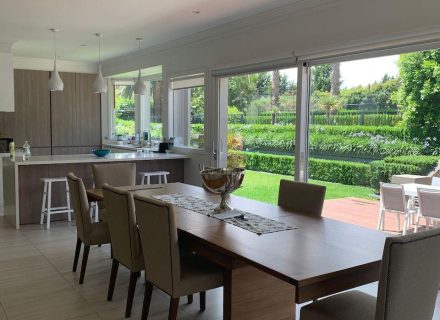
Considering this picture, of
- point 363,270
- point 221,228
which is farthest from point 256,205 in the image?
point 363,270

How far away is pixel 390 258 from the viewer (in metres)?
1.72

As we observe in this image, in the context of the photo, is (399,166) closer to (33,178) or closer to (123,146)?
(33,178)

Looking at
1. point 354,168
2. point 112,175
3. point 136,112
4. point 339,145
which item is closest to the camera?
point 354,168

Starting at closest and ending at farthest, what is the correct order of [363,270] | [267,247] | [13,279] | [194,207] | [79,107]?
[363,270] → [267,247] → [194,207] → [13,279] → [79,107]

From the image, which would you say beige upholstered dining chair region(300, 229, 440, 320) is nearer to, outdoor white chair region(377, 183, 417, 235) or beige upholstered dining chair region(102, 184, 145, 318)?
beige upholstered dining chair region(102, 184, 145, 318)

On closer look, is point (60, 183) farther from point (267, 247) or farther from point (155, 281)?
point (267, 247)

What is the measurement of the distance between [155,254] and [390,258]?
139 cm

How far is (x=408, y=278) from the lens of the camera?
1.79 metres

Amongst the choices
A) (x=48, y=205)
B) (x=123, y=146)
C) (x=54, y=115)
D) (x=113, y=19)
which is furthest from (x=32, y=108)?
(x=113, y=19)

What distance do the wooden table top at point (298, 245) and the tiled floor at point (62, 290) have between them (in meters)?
0.80

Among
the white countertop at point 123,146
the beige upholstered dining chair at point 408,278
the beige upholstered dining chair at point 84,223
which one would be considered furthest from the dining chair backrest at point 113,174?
the white countertop at point 123,146

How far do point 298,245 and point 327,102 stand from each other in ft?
8.41

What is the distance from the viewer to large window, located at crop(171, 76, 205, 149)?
253 inches

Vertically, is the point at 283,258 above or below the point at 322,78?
below
